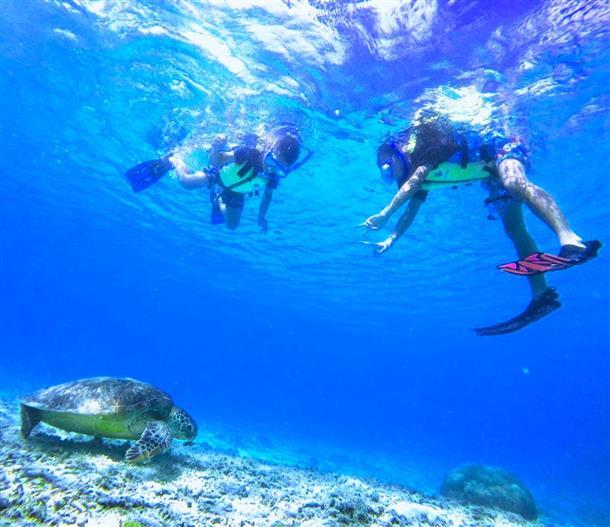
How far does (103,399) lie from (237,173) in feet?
21.9

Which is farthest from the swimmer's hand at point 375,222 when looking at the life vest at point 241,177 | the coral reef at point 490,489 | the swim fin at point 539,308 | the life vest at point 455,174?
the coral reef at point 490,489

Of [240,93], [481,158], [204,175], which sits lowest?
[481,158]

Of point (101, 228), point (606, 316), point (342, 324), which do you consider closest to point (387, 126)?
point (101, 228)

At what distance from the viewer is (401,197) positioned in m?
5.92

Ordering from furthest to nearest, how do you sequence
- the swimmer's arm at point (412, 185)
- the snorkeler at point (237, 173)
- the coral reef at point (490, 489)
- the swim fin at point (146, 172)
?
the swim fin at point (146, 172) → the coral reef at point (490, 489) → the snorkeler at point (237, 173) → the swimmer's arm at point (412, 185)

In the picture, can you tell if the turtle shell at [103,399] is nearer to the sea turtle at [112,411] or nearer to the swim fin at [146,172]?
the sea turtle at [112,411]

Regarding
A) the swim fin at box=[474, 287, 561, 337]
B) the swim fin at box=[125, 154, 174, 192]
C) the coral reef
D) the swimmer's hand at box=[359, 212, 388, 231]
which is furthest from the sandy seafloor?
the swim fin at box=[125, 154, 174, 192]

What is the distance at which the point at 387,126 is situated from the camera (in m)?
12.1

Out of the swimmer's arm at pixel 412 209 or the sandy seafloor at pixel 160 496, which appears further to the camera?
the swimmer's arm at pixel 412 209

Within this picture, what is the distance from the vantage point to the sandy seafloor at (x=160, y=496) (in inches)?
122

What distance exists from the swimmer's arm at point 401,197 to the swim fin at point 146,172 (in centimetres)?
827

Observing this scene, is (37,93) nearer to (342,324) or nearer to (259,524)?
(259,524)

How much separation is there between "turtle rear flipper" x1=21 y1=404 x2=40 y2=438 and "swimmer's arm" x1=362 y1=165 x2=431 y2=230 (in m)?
5.66

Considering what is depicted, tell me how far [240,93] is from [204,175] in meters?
3.54
